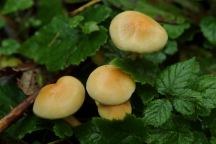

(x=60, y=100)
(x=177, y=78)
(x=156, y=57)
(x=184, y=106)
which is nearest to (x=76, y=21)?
(x=156, y=57)

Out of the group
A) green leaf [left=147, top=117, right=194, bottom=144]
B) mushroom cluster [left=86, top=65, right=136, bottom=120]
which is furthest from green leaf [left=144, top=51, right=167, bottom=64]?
green leaf [left=147, top=117, right=194, bottom=144]

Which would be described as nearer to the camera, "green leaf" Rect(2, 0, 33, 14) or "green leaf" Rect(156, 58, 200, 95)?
"green leaf" Rect(156, 58, 200, 95)

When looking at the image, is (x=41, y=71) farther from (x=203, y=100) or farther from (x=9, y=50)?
(x=203, y=100)

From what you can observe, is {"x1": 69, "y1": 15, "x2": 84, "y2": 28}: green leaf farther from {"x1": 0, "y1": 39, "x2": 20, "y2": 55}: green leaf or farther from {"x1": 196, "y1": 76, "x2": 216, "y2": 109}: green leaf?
{"x1": 196, "y1": 76, "x2": 216, "y2": 109}: green leaf

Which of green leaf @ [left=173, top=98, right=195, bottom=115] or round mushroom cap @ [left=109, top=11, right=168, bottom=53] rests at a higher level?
round mushroom cap @ [left=109, top=11, right=168, bottom=53]

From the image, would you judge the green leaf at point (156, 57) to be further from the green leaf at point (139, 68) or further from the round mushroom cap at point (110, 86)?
the round mushroom cap at point (110, 86)

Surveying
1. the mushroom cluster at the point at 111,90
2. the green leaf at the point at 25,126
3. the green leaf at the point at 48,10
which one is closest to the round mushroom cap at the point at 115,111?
the mushroom cluster at the point at 111,90
